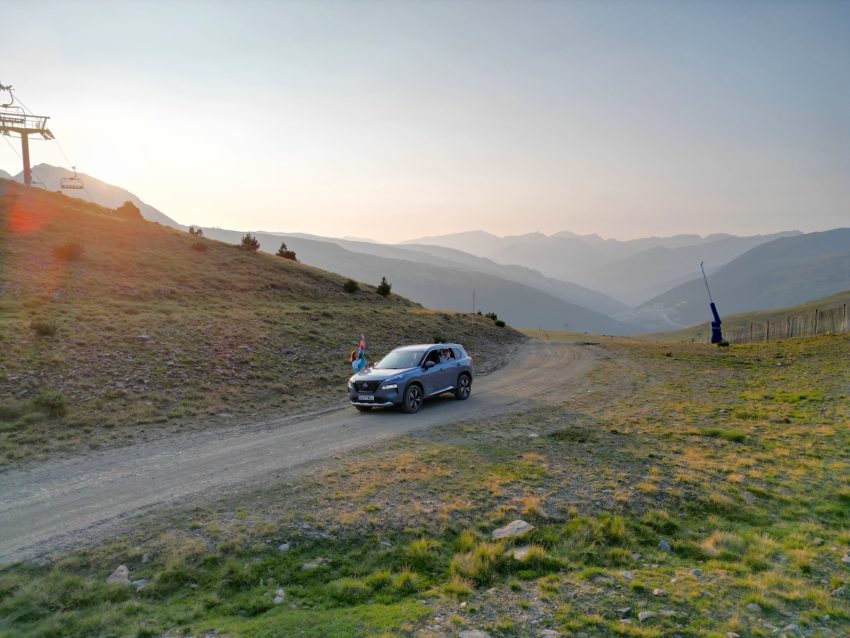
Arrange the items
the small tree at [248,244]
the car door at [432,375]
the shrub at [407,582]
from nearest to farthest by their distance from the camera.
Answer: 1. the shrub at [407,582]
2. the car door at [432,375]
3. the small tree at [248,244]

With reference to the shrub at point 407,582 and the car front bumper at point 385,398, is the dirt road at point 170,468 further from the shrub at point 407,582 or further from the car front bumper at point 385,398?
the shrub at point 407,582

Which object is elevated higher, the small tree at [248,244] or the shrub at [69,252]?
the small tree at [248,244]

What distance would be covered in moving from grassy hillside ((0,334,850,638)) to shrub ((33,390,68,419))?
8319 mm

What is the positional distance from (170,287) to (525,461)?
100 ft

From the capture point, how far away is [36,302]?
24.7 m

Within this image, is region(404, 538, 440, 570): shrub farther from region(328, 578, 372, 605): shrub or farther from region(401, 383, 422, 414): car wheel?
region(401, 383, 422, 414): car wheel

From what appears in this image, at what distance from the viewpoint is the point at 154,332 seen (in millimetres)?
22359

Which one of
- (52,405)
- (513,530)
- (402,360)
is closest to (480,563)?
(513,530)

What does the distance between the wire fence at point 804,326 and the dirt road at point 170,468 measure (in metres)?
29.7

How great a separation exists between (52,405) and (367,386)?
29.3 ft

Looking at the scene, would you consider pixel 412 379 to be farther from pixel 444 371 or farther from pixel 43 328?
pixel 43 328

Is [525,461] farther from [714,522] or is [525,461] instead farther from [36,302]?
[36,302]

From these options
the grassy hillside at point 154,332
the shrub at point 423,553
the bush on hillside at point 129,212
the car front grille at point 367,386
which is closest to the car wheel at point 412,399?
the car front grille at point 367,386

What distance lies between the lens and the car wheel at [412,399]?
16.5m
